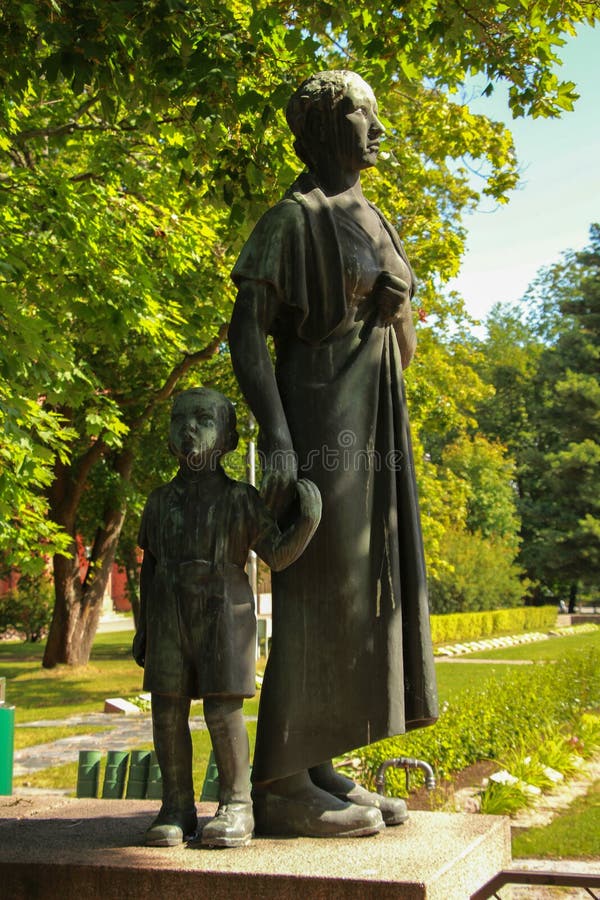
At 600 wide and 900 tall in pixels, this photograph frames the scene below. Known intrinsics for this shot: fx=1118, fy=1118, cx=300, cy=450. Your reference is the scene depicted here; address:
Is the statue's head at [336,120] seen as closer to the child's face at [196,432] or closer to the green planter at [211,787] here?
the child's face at [196,432]

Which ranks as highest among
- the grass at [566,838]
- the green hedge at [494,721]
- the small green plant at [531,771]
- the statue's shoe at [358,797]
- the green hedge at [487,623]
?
the green hedge at [487,623]

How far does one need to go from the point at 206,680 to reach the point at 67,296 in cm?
916

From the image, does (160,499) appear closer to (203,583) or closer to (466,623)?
(203,583)

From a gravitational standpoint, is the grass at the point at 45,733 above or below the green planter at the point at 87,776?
below

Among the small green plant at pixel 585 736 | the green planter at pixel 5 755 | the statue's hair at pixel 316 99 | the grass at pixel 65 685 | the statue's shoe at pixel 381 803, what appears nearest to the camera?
the statue's shoe at pixel 381 803

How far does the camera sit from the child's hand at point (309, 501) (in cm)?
347

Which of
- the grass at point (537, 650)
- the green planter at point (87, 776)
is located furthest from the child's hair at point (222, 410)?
the grass at point (537, 650)

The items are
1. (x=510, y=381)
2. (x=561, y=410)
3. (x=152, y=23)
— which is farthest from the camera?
(x=510, y=381)

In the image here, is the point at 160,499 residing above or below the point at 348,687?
above

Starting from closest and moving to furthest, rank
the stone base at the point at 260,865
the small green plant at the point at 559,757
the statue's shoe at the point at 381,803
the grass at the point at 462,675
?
1. the stone base at the point at 260,865
2. the statue's shoe at the point at 381,803
3. the small green plant at the point at 559,757
4. the grass at the point at 462,675

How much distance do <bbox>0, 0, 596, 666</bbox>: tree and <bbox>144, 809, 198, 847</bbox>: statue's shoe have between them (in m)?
4.49

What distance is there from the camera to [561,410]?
4362 centimetres

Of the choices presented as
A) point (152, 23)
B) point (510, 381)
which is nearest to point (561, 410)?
point (510, 381)

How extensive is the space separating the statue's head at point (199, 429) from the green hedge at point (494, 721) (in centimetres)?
634
